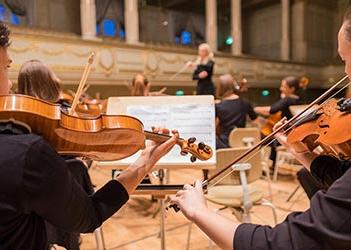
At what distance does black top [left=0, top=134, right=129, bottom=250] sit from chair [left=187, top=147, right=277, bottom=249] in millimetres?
1450

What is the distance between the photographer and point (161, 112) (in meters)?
2.30

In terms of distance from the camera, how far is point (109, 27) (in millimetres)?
13070

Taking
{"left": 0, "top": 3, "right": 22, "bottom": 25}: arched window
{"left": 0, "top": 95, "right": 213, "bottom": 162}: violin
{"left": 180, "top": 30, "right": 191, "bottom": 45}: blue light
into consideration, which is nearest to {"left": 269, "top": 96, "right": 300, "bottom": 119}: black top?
{"left": 0, "top": 95, "right": 213, "bottom": 162}: violin

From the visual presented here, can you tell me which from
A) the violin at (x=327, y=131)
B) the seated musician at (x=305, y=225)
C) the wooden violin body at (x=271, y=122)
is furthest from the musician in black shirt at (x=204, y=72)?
the seated musician at (x=305, y=225)

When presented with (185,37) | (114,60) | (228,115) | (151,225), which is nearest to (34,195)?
(151,225)

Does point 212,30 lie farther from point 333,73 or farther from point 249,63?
point 333,73

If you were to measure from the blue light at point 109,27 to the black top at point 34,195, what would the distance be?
1248cm

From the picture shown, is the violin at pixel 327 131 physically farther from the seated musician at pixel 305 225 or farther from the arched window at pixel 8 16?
the arched window at pixel 8 16

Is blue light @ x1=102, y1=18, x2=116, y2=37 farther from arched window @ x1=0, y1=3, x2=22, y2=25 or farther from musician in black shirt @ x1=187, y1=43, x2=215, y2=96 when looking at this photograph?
musician in black shirt @ x1=187, y1=43, x2=215, y2=96

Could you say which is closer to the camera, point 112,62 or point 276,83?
point 112,62

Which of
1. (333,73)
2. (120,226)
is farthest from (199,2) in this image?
(120,226)

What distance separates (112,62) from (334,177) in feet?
25.8

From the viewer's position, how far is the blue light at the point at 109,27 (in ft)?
42.5

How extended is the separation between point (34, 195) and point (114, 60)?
822cm
